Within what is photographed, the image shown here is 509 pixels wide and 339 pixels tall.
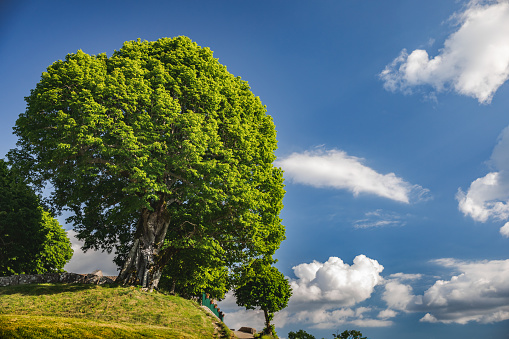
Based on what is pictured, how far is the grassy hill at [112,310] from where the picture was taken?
15.1 metres

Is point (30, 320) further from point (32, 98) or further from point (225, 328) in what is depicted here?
point (32, 98)

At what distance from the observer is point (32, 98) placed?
→ 24266mm

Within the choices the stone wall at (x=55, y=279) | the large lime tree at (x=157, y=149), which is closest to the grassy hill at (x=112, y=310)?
the stone wall at (x=55, y=279)

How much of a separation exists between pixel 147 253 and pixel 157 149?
24.2ft

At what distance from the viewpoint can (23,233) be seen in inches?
1444

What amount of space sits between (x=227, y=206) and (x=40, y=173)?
12837mm

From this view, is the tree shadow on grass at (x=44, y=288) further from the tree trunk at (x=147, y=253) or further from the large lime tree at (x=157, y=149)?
the large lime tree at (x=157, y=149)

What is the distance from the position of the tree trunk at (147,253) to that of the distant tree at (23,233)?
652 inches

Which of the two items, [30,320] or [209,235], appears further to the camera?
[209,235]

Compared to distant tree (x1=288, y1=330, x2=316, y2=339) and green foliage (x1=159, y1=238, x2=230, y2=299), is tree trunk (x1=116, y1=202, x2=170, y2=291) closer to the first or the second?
green foliage (x1=159, y1=238, x2=230, y2=299)

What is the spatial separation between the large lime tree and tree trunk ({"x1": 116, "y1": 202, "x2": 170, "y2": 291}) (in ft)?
0.23

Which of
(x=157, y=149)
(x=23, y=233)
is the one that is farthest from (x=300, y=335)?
(x=23, y=233)

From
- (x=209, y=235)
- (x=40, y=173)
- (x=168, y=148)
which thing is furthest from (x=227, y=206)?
(x=40, y=173)

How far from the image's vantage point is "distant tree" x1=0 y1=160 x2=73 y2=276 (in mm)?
35719
